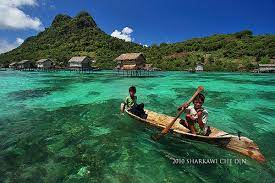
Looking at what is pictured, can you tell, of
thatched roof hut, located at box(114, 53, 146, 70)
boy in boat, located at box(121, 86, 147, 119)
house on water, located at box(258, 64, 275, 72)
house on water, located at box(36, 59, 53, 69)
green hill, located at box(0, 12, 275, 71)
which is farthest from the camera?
house on water, located at box(36, 59, 53, 69)

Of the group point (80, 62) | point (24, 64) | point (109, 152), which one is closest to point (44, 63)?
point (24, 64)

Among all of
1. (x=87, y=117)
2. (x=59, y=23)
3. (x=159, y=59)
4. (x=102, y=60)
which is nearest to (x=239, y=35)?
(x=159, y=59)

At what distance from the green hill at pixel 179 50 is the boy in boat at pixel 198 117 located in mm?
60229

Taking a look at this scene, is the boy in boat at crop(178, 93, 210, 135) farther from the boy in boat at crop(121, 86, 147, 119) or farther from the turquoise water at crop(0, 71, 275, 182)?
the boy in boat at crop(121, 86, 147, 119)

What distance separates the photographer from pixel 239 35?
301ft

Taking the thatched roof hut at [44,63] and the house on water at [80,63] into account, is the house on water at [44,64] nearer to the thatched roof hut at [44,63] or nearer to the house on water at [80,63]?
the thatched roof hut at [44,63]

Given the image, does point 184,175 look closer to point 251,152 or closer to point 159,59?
point 251,152

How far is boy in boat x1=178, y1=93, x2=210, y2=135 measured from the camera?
7723 millimetres

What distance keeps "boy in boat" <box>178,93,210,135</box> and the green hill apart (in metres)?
60.2

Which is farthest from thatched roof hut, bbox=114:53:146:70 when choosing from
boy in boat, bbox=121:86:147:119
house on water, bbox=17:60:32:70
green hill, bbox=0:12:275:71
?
house on water, bbox=17:60:32:70

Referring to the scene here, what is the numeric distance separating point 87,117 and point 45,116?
2.17 metres

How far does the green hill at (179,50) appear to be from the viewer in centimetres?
6750

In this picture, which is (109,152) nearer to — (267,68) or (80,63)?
(267,68)

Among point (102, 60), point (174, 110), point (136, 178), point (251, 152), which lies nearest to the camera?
point (136, 178)
